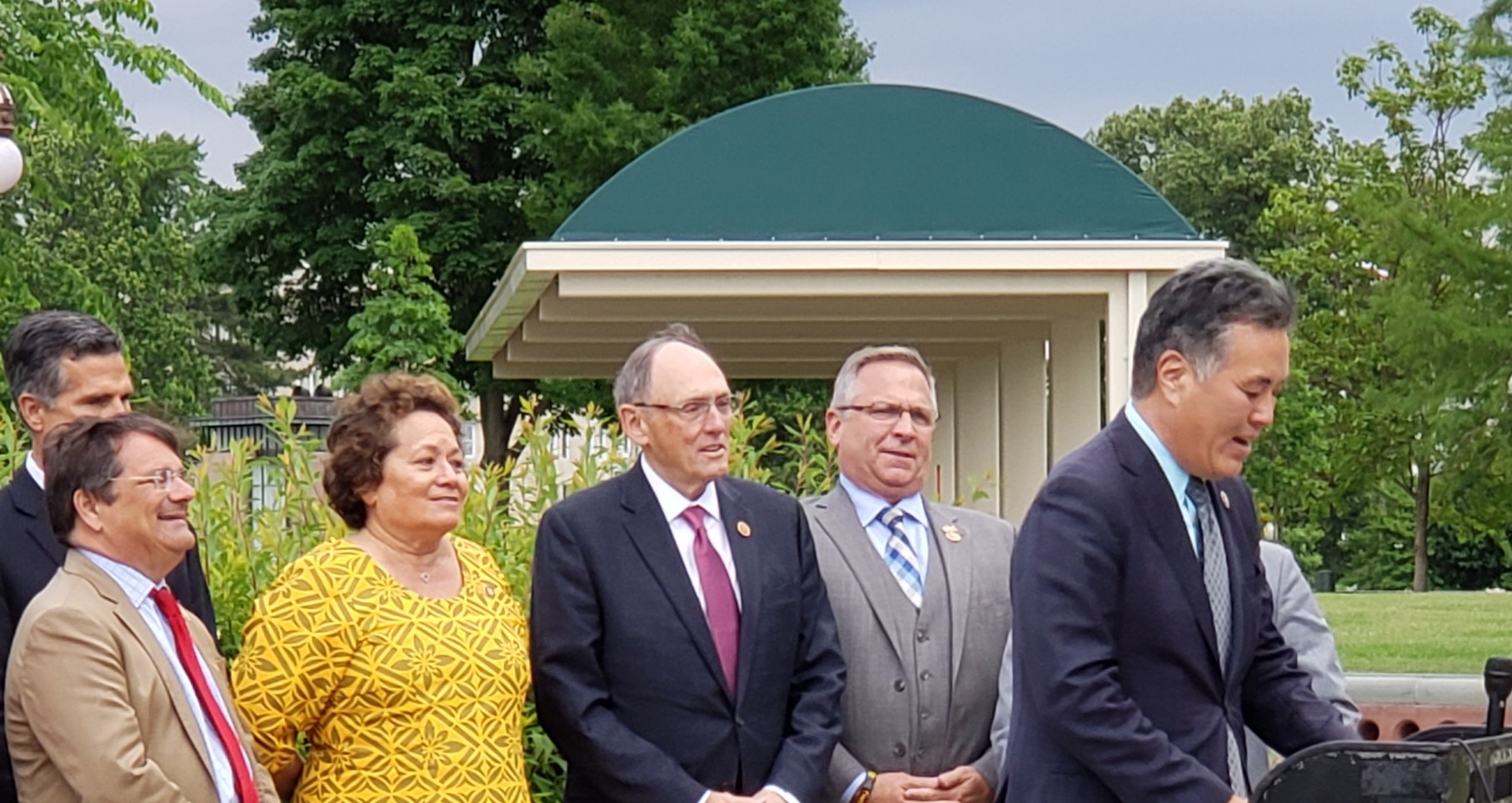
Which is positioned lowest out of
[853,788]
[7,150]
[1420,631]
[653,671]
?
[1420,631]

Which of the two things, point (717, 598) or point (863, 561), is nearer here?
point (717, 598)

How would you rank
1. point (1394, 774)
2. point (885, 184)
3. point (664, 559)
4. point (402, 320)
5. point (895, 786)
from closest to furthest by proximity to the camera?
point (1394, 774) → point (664, 559) → point (895, 786) → point (885, 184) → point (402, 320)

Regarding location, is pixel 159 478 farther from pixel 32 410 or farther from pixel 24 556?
pixel 32 410

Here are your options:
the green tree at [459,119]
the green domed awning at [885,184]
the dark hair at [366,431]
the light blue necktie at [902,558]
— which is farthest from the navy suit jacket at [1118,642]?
the green tree at [459,119]

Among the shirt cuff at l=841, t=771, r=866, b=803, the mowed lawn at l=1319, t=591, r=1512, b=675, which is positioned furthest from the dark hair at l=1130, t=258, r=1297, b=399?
the mowed lawn at l=1319, t=591, r=1512, b=675

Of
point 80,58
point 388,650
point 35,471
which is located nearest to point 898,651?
point 388,650

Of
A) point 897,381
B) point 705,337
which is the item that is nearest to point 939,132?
point 705,337

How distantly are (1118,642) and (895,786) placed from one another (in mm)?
1632

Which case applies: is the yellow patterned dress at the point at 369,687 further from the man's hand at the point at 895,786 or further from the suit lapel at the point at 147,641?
the man's hand at the point at 895,786

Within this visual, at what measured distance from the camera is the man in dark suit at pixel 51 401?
5188mm

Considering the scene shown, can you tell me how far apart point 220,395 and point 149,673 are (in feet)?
200

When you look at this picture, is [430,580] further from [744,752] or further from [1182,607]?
[1182,607]

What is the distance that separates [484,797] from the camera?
16.9ft

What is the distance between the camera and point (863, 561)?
602 centimetres
